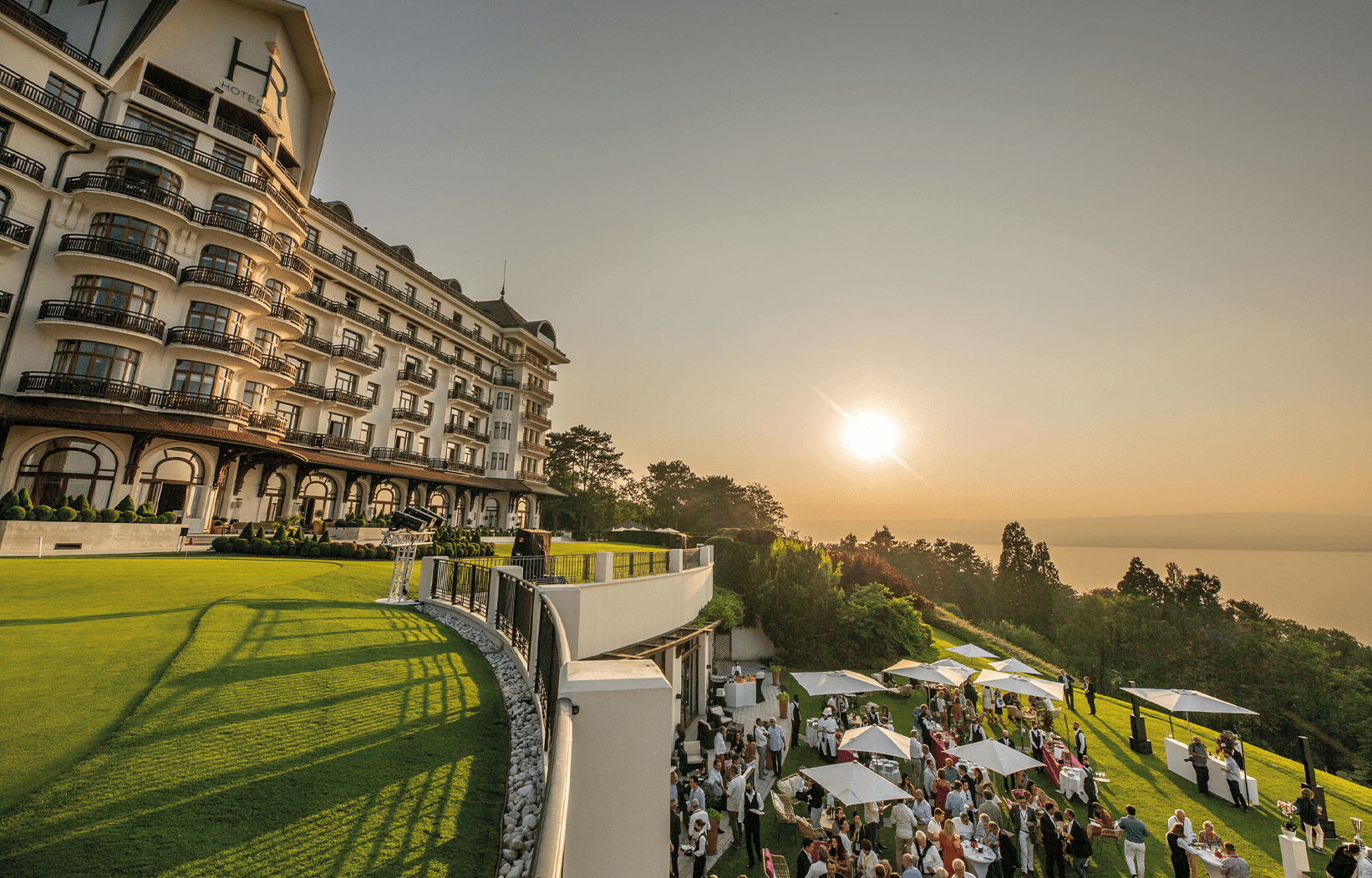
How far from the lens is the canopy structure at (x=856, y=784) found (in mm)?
10633

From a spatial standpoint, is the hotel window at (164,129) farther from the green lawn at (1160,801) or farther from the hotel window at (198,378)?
the green lawn at (1160,801)

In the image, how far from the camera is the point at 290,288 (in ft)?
101

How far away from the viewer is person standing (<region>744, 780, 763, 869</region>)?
11.1m

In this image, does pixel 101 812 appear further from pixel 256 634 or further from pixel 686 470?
pixel 686 470

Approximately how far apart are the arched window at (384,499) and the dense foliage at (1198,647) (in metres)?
33.0

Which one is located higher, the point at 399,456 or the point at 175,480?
the point at 399,456

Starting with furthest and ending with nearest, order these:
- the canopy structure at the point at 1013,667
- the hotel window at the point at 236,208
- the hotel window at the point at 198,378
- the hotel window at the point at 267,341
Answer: the hotel window at the point at 267,341 → the hotel window at the point at 236,208 → the hotel window at the point at 198,378 → the canopy structure at the point at 1013,667

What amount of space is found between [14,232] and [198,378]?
24.8ft

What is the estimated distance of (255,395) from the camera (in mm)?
29141

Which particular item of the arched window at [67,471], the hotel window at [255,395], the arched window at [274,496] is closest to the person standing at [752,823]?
the arched window at [67,471]

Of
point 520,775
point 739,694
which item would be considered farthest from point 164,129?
point 739,694

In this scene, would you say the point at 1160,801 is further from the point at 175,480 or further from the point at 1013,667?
the point at 175,480

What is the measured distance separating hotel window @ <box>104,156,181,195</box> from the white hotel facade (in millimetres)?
100

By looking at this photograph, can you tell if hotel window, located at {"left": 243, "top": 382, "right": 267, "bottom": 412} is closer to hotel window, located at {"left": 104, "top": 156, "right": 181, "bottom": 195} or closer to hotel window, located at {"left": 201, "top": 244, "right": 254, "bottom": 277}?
hotel window, located at {"left": 201, "top": 244, "right": 254, "bottom": 277}
